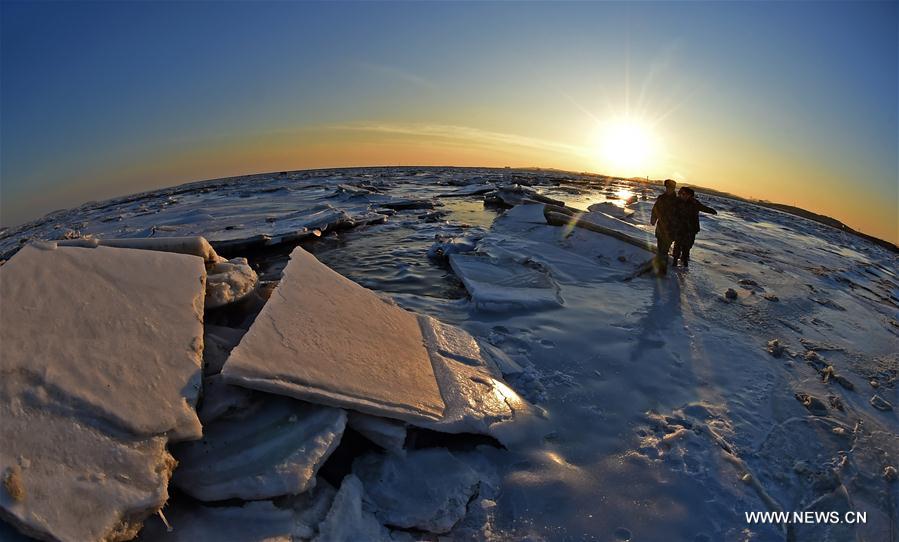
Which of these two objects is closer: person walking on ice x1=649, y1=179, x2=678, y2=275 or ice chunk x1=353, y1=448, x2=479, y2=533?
ice chunk x1=353, y1=448, x2=479, y2=533

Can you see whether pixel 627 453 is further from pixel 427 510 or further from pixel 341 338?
pixel 341 338

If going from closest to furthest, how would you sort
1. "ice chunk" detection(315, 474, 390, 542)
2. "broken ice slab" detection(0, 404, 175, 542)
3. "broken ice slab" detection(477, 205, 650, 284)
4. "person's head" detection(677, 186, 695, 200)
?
"broken ice slab" detection(0, 404, 175, 542) < "ice chunk" detection(315, 474, 390, 542) < "broken ice slab" detection(477, 205, 650, 284) < "person's head" detection(677, 186, 695, 200)

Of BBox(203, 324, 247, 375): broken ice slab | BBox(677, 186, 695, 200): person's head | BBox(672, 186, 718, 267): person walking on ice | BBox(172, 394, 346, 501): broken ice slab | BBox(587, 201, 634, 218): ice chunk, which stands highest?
BBox(677, 186, 695, 200): person's head

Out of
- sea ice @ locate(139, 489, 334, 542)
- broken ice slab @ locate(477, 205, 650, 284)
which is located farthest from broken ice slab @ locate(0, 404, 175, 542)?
broken ice slab @ locate(477, 205, 650, 284)

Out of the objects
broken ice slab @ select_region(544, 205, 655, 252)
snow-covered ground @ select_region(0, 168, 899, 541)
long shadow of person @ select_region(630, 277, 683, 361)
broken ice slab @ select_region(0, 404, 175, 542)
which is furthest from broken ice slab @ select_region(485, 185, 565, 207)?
broken ice slab @ select_region(0, 404, 175, 542)

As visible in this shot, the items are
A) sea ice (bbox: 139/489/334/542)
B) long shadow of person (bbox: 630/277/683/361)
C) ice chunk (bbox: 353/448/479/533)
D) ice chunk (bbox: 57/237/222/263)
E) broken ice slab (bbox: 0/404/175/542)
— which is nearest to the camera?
broken ice slab (bbox: 0/404/175/542)

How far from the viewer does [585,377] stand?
3.39m

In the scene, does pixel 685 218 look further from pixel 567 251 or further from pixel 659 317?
pixel 659 317

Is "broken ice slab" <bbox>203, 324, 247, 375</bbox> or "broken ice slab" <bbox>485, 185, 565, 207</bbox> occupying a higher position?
"broken ice slab" <bbox>485, 185, 565, 207</bbox>

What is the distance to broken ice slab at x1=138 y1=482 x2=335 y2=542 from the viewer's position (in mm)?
1714

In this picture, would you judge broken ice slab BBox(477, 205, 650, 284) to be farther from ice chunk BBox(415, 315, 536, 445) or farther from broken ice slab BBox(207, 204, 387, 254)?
broken ice slab BBox(207, 204, 387, 254)

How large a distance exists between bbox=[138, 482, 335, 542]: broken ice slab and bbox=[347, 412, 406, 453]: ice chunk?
447mm

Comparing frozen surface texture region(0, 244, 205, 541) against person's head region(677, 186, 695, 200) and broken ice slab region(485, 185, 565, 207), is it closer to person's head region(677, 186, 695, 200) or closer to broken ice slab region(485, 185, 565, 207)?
person's head region(677, 186, 695, 200)

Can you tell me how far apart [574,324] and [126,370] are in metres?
3.76
